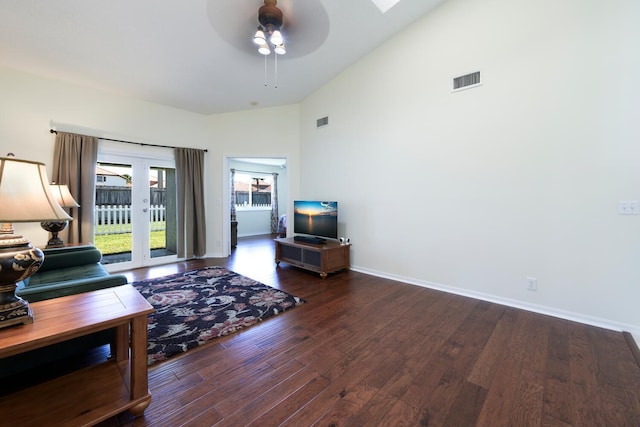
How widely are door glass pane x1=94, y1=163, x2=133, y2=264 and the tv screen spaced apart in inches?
115

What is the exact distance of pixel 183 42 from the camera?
306cm

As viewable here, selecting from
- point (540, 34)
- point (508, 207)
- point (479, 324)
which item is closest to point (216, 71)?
point (540, 34)

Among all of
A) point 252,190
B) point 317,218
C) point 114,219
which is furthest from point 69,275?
point 252,190

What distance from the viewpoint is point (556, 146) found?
8.38ft

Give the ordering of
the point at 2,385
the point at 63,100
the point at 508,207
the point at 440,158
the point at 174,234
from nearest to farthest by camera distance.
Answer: the point at 2,385 → the point at 508,207 → the point at 440,158 → the point at 63,100 → the point at 174,234

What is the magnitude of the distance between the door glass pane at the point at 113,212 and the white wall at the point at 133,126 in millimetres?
551

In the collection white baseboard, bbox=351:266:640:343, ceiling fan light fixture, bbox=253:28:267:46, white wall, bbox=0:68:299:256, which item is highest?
ceiling fan light fixture, bbox=253:28:267:46

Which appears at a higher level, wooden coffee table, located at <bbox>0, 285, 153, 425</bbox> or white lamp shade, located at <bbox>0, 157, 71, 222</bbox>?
white lamp shade, located at <bbox>0, 157, 71, 222</bbox>

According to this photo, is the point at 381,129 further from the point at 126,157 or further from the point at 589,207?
the point at 126,157

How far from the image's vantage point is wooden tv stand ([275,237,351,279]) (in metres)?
3.82

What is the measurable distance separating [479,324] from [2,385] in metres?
3.53

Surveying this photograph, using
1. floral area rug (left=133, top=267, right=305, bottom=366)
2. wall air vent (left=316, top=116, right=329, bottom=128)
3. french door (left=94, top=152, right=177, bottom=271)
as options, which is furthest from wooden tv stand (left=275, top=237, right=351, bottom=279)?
french door (left=94, top=152, right=177, bottom=271)

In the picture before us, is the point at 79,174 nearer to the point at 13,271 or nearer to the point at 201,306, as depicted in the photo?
the point at 201,306

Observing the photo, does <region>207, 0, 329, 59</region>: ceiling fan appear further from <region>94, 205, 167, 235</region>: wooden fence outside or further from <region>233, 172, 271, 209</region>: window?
<region>233, 172, 271, 209</region>: window
